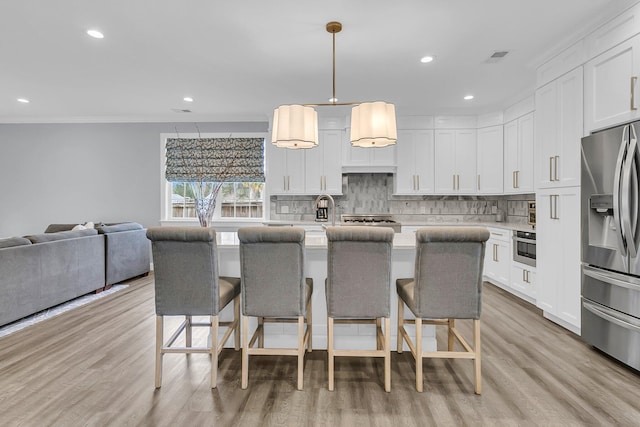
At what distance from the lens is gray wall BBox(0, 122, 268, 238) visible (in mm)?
5703

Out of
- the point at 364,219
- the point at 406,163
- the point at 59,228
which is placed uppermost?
the point at 406,163

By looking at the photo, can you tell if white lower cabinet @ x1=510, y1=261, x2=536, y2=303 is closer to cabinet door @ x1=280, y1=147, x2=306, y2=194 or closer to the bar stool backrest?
the bar stool backrest

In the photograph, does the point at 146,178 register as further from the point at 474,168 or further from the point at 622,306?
the point at 622,306

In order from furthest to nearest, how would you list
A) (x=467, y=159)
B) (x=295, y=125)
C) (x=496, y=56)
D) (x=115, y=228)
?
(x=467, y=159) → (x=115, y=228) → (x=496, y=56) → (x=295, y=125)

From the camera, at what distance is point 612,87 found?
8.20ft

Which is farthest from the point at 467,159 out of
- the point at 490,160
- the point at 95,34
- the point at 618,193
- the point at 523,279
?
the point at 95,34

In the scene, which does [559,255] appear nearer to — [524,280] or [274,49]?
[524,280]

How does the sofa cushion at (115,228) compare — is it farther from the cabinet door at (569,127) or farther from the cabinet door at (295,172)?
the cabinet door at (569,127)

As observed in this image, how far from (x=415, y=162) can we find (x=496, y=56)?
2014 mm

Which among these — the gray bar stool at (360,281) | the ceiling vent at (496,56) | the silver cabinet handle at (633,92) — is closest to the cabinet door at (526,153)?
the ceiling vent at (496,56)

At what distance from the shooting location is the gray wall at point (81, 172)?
18.7ft

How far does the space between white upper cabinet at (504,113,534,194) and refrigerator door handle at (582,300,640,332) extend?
1.94m

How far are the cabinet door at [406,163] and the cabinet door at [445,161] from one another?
0.35 m

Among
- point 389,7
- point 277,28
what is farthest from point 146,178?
point 389,7
